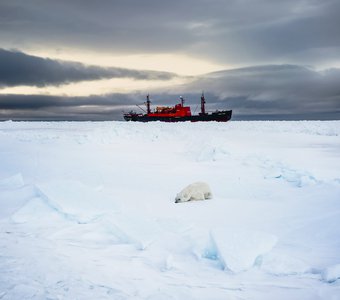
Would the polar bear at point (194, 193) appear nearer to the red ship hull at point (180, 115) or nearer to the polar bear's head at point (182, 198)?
the polar bear's head at point (182, 198)

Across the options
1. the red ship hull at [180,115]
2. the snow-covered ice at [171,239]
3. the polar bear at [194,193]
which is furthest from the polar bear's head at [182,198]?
the red ship hull at [180,115]

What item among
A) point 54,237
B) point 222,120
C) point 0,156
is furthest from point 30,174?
point 222,120

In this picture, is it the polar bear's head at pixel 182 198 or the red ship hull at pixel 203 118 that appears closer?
the polar bear's head at pixel 182 198

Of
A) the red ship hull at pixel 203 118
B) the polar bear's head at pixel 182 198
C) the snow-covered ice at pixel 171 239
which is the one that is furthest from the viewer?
the red ship hull at pixel 203 118

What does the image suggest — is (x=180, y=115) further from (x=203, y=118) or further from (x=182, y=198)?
(x=182, y=198)

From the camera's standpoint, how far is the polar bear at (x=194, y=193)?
Answer: 16.7 feet

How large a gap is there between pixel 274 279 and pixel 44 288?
173 centimetres

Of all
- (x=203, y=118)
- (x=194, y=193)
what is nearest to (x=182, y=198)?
(x=194, y=193)

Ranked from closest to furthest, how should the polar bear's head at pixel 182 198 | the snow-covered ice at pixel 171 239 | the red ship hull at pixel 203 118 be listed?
the snow-covered ice at pixel 171 239
the polar bear's head at pixel 182 198
the red ship hull at pixel 203 118

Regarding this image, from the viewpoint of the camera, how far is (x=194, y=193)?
514 centimetres

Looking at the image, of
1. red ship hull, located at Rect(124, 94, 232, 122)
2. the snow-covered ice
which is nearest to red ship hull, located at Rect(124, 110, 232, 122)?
red ship hull, located at Rect(124, 94, 232, 122)

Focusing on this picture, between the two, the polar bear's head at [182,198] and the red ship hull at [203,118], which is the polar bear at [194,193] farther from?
the red ship hull at [203,118]

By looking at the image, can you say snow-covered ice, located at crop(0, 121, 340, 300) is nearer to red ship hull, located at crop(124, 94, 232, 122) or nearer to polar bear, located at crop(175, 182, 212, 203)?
polar bear, located at crop(175, 182, 212, 203)

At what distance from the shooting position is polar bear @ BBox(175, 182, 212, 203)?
510cm
